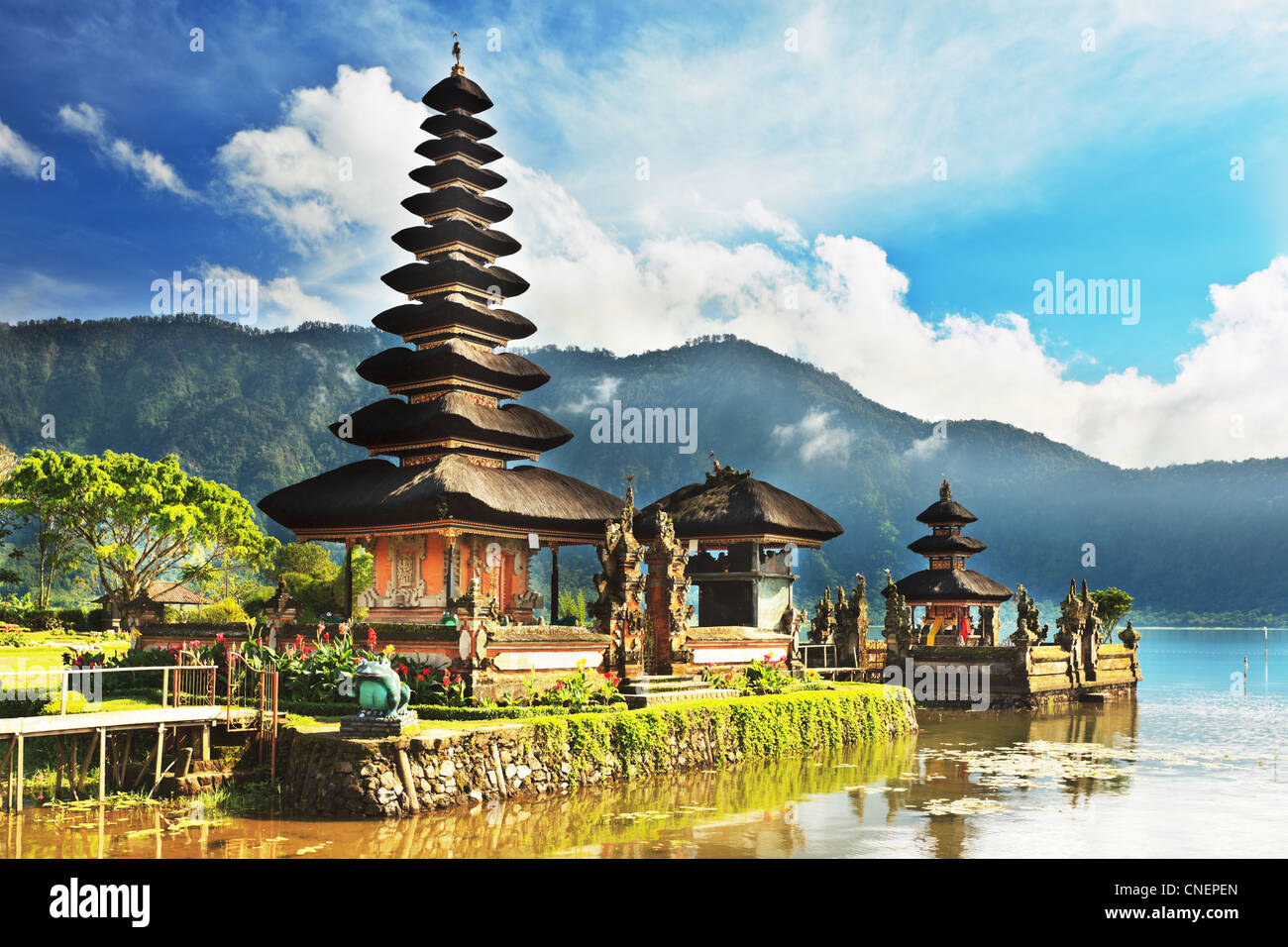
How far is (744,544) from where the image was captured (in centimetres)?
4372

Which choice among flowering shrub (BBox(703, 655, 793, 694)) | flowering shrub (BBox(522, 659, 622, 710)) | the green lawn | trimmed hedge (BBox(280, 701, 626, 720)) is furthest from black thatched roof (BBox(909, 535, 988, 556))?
the green lawn

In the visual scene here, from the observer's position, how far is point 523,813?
20.2 meters

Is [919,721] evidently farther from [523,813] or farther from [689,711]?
[523,813]

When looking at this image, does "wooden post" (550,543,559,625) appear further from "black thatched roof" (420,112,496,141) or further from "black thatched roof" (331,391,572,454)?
"black thatched roof" (420,112,496,141)

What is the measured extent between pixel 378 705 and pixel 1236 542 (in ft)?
661

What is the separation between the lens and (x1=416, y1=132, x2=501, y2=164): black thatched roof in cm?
4203

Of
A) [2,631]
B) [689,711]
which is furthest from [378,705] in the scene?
[2,631]

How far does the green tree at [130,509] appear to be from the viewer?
1876 inches

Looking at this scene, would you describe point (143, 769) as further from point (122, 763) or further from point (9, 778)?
point (9, 778)

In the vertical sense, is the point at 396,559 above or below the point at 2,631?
above

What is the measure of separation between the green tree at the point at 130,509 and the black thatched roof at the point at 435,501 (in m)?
15.3

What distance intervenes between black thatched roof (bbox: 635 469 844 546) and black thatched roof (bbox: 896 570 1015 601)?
1440cm

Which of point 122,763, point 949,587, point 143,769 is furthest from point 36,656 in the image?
point 949,587

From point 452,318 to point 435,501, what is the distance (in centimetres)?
896
